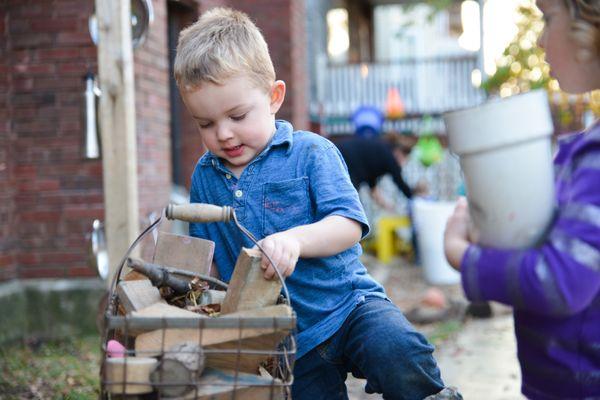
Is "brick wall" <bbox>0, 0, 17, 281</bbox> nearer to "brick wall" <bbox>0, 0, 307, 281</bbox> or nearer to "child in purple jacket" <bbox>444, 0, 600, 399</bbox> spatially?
"brick wall" <bbox>0, 0, 307, 281</bbox>

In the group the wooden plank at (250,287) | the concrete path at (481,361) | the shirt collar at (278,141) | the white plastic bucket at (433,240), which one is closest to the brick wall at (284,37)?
the white plastic bucket at (433,240)

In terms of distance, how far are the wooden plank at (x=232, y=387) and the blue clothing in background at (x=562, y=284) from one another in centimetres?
49

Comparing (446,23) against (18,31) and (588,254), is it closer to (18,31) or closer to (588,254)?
(18,31)

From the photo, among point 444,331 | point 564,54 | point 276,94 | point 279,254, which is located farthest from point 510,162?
point 444,331

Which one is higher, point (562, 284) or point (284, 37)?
point (284, 37)

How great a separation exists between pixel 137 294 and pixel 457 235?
815 mm

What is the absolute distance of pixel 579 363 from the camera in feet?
5.59

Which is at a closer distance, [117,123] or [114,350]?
[114,350]

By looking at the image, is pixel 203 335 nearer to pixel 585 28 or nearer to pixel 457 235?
pixel 457 235

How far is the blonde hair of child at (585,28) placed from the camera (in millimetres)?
1643

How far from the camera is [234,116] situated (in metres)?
2.37

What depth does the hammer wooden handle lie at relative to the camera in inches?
79.4

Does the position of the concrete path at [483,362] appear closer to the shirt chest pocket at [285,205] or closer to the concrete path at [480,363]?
the concrete path at [480,363]

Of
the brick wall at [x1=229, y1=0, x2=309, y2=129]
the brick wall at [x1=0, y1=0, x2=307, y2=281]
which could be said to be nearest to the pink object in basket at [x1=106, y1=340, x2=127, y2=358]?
the brick wall at [x1=0, y1=0, x2=307, y2=281]
